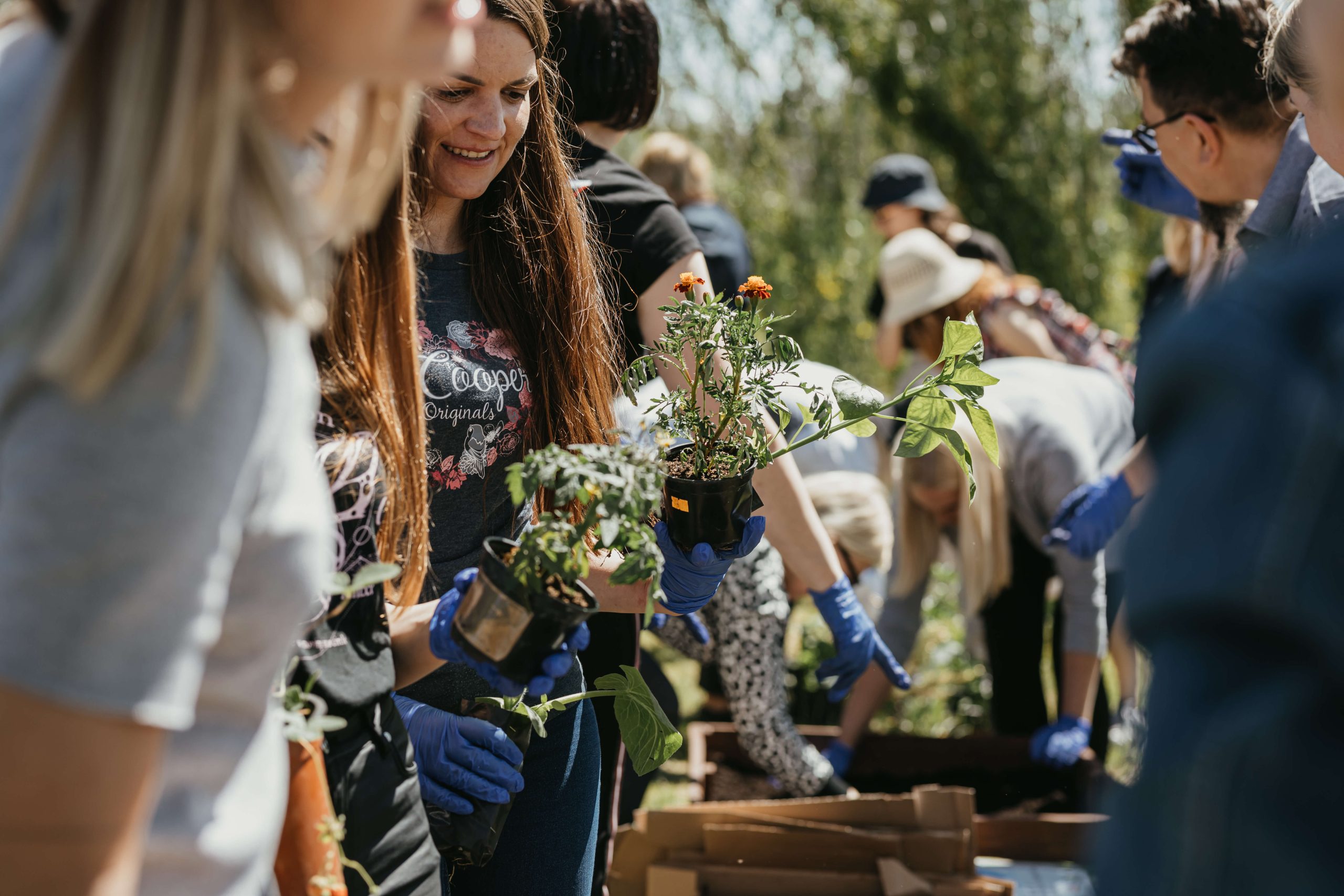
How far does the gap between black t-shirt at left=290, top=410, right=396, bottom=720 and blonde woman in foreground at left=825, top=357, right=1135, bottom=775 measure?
2.21m

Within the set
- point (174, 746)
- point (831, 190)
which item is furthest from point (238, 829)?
point (831, 190)

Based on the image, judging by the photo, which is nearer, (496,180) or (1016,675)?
(496,180)

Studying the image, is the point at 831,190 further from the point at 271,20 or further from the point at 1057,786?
the point at 271,20

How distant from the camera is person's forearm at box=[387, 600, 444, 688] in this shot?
1.32 meters

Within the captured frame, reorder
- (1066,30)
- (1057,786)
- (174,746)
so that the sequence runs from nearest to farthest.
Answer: (174,746) < (1057,786) < (1066,30)

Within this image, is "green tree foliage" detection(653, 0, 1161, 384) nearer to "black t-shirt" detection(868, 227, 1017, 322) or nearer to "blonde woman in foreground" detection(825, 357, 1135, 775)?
"black t-shirt" detection(868, 227, 1017, 322)

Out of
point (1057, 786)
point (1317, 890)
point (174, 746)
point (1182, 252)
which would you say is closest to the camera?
point (1317, 890)

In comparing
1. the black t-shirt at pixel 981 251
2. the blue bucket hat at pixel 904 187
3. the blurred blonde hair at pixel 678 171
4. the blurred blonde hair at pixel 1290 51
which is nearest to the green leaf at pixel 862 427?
the blurred blonde hair at pixel 1290 51

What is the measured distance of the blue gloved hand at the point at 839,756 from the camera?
3273mm

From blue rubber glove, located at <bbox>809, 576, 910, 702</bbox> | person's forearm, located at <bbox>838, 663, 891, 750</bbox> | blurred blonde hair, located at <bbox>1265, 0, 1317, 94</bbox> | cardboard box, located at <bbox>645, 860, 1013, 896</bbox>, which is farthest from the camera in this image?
person's forearm, located at <bbox>838, 663, 891, 750</bbox>

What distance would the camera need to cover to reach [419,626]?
1333 mm

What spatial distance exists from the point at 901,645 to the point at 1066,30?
14.3ft

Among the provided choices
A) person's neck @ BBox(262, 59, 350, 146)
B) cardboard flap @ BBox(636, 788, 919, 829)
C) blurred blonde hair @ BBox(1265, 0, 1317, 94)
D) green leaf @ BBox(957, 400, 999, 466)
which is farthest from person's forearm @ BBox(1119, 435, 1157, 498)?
person's neck @ BBox(262, 59, 350, 146)

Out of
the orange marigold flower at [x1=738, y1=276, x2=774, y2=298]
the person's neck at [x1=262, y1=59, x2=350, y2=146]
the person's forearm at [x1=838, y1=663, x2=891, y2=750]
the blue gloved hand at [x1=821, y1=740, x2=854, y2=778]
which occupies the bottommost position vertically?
the blue gloved hand at [x1=821, y1=740, x2=854, y2=778]
